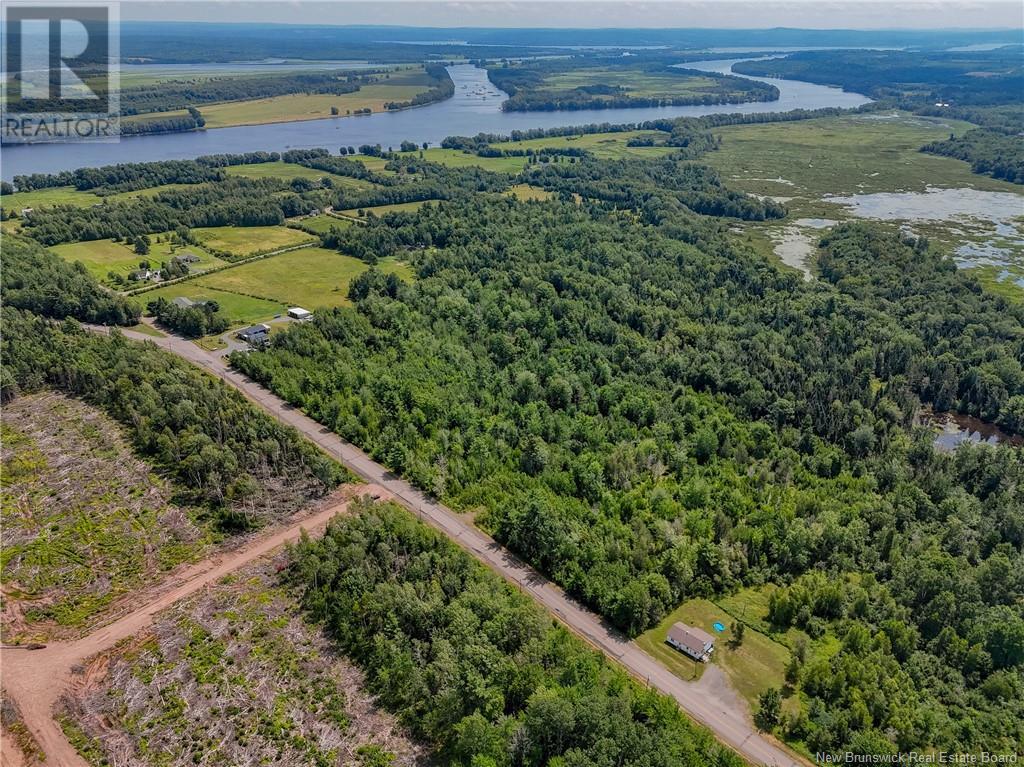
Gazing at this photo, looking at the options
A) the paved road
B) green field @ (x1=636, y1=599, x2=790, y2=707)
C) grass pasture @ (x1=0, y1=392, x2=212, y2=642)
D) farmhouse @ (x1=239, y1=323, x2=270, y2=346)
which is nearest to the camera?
the paved road

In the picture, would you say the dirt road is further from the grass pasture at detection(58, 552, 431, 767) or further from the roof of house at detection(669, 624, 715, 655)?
the roof of house at detection(669, 624, 715, 655)

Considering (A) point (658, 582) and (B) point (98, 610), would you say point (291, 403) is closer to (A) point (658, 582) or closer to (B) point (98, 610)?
(B) point (98, 610)

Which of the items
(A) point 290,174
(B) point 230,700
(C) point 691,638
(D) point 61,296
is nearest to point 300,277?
(D) point 61,296

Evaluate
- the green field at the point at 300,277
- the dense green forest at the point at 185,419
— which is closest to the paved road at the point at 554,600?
the dense green forest at the point at 185,419

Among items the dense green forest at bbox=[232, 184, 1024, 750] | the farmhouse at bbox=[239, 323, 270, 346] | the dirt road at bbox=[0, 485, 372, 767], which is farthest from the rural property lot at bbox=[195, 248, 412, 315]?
the dirt road at bbox=[0, 485, 372, 767]

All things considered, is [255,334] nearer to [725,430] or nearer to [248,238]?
[248,238]

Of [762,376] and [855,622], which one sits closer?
[855,622]

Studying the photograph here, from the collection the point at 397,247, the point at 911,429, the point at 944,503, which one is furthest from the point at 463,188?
the point at 944,503
